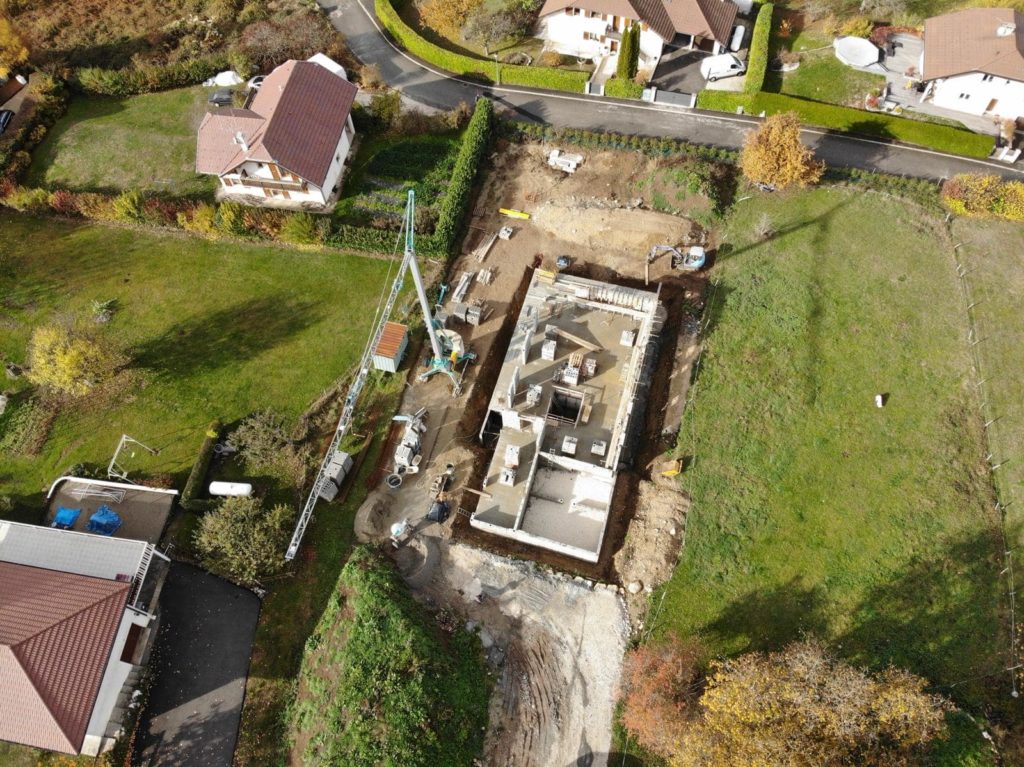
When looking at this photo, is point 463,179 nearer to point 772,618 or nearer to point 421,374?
point 421,374

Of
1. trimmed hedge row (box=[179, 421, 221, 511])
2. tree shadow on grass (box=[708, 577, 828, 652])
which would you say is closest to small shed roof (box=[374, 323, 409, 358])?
trimmed hedge row (box=[179, 421, 221, 511])

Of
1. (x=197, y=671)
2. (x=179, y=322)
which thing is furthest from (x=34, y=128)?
(x=197, y=671)

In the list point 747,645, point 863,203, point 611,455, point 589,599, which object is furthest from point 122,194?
point 863,203

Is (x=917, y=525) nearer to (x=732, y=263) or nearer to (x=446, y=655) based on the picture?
(x=732, y=263)

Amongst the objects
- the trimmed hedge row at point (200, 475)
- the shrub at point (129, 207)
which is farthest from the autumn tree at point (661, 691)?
the shrub at point (129, 207)

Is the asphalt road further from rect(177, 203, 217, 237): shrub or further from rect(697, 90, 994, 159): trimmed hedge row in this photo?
rect(177, 203, 217, 237): shrub
